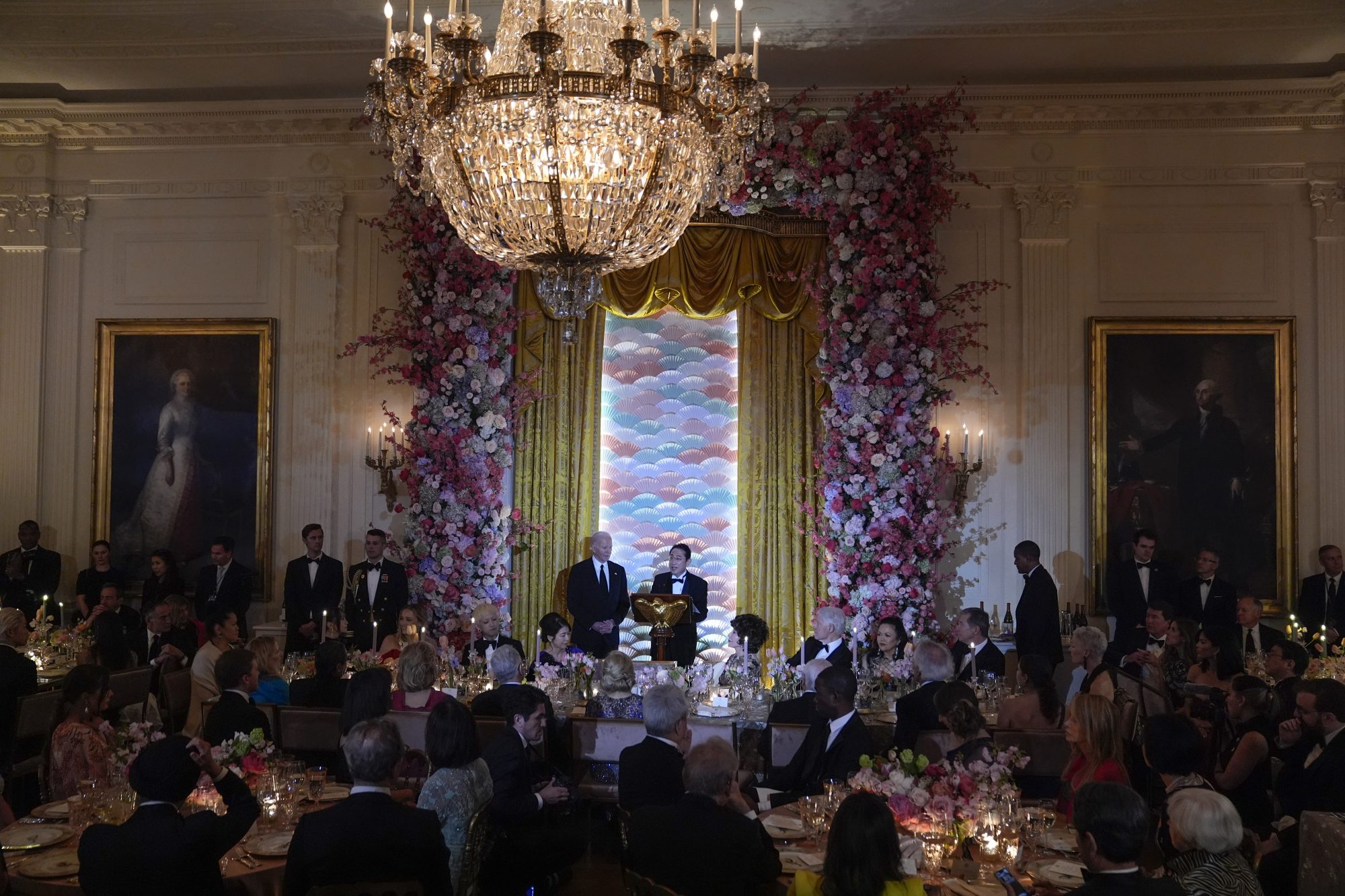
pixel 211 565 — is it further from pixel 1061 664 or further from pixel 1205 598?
pixel 1205 598

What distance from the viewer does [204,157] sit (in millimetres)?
10633

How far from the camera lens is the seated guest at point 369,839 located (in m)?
3.70

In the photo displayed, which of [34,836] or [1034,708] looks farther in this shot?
[1034,708]

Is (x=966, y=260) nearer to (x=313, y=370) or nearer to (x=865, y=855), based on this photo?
(x=313, y=370)

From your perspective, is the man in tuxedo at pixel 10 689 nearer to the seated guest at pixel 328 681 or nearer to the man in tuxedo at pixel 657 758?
the seated guest at pixel 328 681

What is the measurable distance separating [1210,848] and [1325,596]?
6596 mm

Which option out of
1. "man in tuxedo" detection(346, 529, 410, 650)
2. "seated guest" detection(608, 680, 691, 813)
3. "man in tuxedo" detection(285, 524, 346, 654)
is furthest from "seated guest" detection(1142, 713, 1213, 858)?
"man in tuxedo" detection(285, 524, 346, 654)

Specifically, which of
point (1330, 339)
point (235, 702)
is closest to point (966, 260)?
point (1330, 339)

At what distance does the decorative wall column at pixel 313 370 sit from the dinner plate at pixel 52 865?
6123 millimetres

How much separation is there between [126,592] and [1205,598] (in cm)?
903

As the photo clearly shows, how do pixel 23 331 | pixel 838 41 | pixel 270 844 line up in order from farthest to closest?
pixel 23 331, pixel 838 41, pixel 270 844

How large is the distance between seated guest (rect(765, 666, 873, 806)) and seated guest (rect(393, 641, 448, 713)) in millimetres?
1829

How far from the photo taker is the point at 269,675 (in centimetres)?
647

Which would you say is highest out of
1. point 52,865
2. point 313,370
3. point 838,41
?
point 838,41
